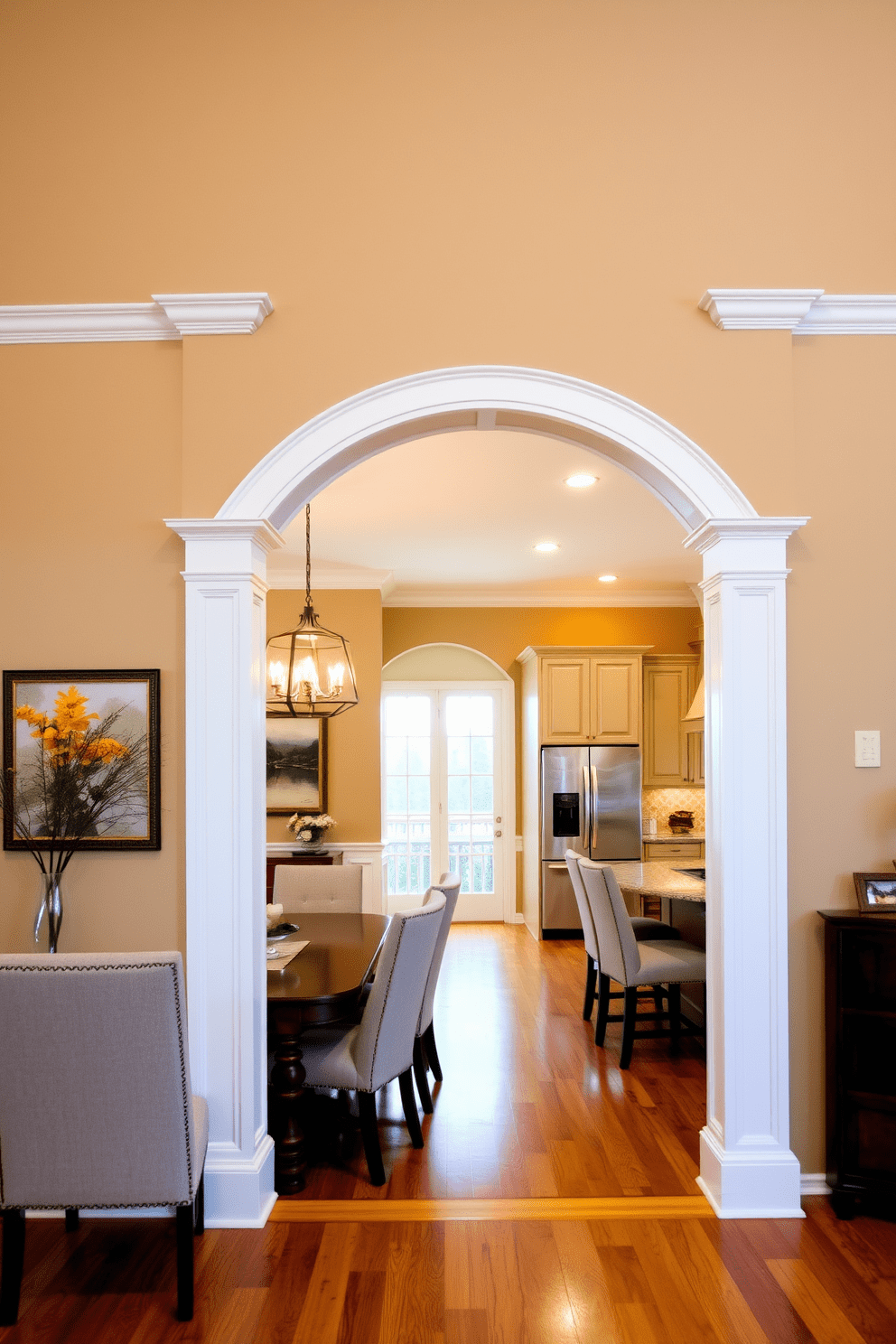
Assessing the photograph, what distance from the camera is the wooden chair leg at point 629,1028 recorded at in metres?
4.17

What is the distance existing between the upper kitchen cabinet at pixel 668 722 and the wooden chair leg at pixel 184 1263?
582 cm

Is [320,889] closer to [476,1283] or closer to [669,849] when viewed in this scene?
[476,1283]

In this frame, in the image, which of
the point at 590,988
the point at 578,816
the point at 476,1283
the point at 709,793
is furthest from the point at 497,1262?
the point at 578,816

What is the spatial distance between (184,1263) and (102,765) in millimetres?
1349

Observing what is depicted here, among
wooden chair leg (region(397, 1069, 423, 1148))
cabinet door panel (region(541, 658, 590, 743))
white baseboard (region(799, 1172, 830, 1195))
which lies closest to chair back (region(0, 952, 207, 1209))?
wooden chair leg (region(397, 1069, 423, 1148))

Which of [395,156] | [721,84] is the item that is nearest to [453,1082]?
[395,156]

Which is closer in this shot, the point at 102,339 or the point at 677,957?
the point at 102,339

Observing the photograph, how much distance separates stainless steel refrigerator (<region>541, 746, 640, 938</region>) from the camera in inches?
278

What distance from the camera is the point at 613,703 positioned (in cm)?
727

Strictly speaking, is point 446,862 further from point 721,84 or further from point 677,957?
point 721,84

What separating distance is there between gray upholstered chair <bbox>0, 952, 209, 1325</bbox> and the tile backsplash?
5942mm

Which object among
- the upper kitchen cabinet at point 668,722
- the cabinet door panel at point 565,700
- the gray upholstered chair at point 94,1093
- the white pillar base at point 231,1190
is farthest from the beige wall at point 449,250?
the upper kitchen cabinet at point 668,722

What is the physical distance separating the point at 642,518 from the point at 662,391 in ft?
8.63

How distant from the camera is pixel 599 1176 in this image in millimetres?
3018
